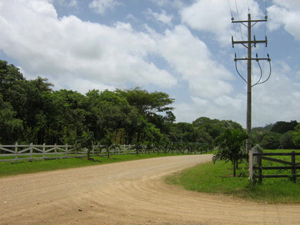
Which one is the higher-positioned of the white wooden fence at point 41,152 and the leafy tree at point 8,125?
the leafy tree at point 8,125

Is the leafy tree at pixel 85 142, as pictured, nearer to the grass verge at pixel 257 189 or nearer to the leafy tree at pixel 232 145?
the leafy tree at pixel 232 145

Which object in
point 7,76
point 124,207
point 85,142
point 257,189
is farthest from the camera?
point 7,76

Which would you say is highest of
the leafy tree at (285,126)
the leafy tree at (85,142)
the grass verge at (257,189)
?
the leafy tree at (285,126)

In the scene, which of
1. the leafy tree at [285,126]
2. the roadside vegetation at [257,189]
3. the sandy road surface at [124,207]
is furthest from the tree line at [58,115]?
the leafy tree at [285,126]

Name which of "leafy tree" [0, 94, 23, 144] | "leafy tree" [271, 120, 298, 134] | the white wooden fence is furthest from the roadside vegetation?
"leafy tree" [271, 120, 298, 134]

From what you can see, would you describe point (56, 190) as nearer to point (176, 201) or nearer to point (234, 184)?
point (176, 201)

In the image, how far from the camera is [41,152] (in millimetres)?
23281

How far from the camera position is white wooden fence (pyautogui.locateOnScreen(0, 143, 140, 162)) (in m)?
19.7

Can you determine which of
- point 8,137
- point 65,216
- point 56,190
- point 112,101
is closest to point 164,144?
point 112,101

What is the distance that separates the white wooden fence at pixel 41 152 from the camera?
1968 cm

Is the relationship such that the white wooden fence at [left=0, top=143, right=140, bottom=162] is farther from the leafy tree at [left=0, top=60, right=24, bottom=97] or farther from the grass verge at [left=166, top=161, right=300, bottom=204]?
the grass verge at [left=166, top=161, right=300, bottom=204]

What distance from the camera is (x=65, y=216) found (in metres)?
6.56

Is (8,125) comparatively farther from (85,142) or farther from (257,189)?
(257,189)

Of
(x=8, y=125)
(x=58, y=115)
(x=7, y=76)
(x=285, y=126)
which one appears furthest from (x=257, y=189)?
(x=285, y=126)
